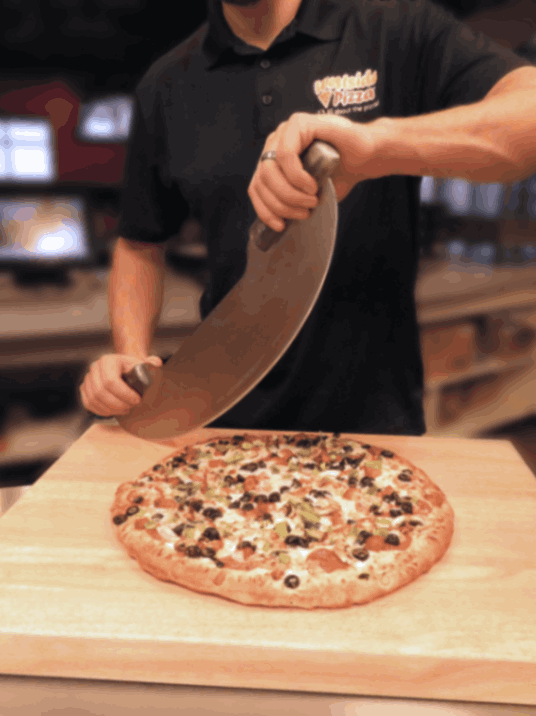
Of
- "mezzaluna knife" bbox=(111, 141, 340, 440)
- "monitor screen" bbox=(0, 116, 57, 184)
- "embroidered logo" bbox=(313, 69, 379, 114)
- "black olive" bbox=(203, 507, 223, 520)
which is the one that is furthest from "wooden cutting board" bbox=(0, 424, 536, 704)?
Result: "monitor screen" bbox=(0, 116, 57, 184)

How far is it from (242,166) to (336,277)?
0.27m

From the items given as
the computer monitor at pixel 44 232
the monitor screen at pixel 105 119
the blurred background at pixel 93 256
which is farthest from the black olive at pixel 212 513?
the monitor screen at pixel 105 119

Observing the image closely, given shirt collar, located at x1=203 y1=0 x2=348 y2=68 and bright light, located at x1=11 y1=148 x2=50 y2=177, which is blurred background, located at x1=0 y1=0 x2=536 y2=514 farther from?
shirt collar, located at x1=203 y1=0 x2=348 y2=68

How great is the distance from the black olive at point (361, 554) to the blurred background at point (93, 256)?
159 cm

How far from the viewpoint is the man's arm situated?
881 mm

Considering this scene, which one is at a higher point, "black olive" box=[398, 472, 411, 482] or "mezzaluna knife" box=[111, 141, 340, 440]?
"mezzaluna knife" box=[111, 141, 340, 440]

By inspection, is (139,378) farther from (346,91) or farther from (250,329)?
(346,91)

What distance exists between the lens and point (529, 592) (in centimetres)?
83

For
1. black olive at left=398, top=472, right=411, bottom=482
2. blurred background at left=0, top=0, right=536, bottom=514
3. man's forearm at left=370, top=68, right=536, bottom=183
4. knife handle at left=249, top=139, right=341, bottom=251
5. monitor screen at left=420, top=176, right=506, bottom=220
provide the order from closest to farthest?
knife handle at left=249, top=139, right=341, bottom=251, man's forearm at left=370, top=68, right=536, bottom=183, black olive at left=398, top=472, right=411, bottom=482, blurred background at left=0, top=0, right=536, bottom=514, monitor screen at left=420, top=176, right=506, bottom=220

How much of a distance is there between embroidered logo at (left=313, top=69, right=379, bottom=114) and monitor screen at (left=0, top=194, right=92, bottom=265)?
5.97ft

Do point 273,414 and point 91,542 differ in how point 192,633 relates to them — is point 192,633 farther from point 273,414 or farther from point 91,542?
point 273,414

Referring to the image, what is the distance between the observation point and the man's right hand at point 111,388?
120 centimetres

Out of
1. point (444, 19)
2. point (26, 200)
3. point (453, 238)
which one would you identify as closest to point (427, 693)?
point (444, 19)

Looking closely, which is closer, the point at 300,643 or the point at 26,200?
the point at 300,643
